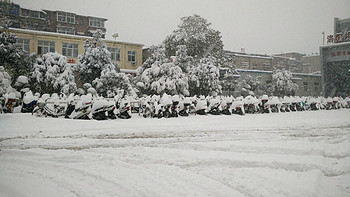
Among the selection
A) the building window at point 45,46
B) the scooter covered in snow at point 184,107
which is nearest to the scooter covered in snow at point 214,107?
the scooter covered in snow at point 184,107

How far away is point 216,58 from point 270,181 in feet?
53.9

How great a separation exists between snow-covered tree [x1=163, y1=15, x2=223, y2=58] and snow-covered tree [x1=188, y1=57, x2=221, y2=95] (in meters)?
1.74

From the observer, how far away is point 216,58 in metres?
19.3

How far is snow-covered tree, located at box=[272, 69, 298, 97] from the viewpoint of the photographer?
25.5 meters

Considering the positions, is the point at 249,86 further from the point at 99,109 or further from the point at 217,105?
the point at 99,109

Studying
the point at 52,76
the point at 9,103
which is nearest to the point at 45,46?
the point at 52,76

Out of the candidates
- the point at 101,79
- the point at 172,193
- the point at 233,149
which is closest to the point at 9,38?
the point at 101,79

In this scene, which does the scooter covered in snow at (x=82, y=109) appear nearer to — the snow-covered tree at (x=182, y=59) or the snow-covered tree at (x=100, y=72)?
the snow-covered tree at (x=100, y=72)

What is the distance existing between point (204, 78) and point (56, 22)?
8377 millimetres

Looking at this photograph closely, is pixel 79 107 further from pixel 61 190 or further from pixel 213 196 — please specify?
pixel 213 196

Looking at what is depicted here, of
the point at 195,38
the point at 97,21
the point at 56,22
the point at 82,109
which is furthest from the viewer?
the point at 195,38

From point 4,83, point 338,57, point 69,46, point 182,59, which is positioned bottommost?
point 4,83

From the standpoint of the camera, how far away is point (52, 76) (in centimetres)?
1406

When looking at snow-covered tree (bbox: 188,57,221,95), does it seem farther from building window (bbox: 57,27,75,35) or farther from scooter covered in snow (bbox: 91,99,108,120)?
building window (bbox: 57,27,75,35)
